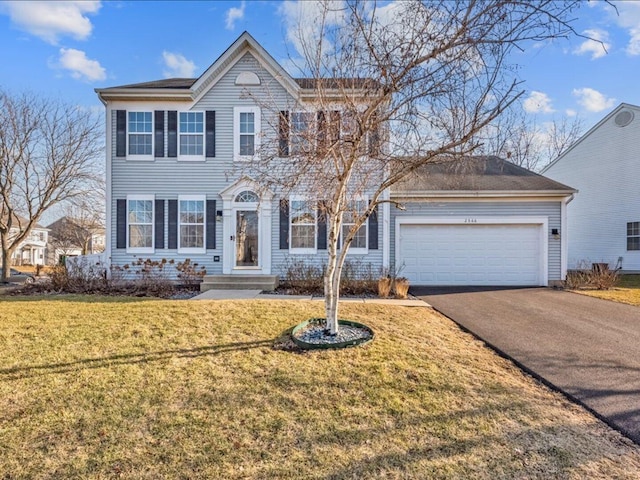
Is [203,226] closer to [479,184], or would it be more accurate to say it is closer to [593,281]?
[479,184]

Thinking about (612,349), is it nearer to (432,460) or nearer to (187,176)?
(432,460)

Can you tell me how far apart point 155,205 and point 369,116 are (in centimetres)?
936

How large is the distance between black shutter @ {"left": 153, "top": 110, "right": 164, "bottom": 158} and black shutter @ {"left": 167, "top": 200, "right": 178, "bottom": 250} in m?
1.72

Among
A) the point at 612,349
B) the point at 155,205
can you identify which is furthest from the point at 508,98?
the point at 155,205

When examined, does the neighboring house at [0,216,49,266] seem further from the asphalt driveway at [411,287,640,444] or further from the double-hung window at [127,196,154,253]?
the asphalt driveway at [411,287,640,444]

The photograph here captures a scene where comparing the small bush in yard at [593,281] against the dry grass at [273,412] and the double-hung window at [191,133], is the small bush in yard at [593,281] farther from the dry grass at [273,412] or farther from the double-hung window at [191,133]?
the double-hung window at [191,133]

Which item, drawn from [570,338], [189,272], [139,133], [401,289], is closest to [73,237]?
[139,133]

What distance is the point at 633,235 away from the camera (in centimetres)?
1669

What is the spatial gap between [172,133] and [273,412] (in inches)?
426

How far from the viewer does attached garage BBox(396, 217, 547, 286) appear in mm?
12086

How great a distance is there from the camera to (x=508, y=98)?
4.59 meters

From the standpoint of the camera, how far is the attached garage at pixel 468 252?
12.1 metres

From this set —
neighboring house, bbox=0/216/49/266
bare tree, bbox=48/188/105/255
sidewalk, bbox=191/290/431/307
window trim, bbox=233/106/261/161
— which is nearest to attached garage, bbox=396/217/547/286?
sidewalk, bbox=191/290/431/307

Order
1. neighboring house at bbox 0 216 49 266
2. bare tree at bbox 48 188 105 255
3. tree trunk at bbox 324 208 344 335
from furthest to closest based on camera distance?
neighboring house at bbox 0 216 49 266, bare tree at bbox 48 188 105 255, tree trunk at bbox 324 208 344 335
